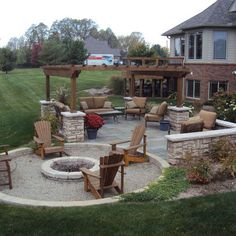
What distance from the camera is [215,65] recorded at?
23.9 meters

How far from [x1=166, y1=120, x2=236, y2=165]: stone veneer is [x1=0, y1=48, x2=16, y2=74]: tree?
4423 centimetres

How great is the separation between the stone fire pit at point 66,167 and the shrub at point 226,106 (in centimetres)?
724

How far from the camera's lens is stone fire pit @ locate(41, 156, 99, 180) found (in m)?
8.75

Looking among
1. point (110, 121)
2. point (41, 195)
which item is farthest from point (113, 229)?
point (110, 121)

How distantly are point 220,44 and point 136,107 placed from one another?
953 cm

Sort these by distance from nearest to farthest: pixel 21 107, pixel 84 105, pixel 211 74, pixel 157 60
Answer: pixel 84 105
pixel 157 60
pixel 211 74
pixel 21 107

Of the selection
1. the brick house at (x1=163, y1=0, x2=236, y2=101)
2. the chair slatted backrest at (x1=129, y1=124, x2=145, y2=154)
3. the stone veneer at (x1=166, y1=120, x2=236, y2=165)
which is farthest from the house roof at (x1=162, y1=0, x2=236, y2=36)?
the chair slatted backrest at (x1=129, y1=124, x2=145, y2=154)

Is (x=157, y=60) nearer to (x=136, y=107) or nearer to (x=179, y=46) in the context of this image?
(x=136, y=107)

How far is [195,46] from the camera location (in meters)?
24.9

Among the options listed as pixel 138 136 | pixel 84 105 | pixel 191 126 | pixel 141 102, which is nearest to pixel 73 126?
pixel 138 136

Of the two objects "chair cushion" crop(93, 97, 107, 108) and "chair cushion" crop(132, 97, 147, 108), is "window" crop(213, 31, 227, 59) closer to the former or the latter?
"chair cushion" crop(132, 97, 147, 108)

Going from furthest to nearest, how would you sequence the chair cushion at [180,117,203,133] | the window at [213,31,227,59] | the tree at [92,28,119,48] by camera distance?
the tree at [92,28,119,48], the window at [213,31,227,59], the chair cushion at [180,117,203,133]

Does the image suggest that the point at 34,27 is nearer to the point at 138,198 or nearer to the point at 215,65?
the point at 215,65

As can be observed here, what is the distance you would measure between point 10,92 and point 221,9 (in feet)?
59.1
